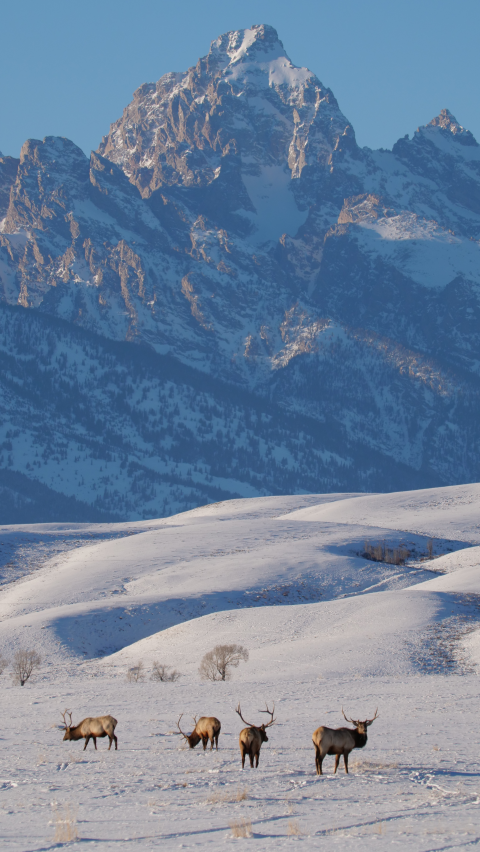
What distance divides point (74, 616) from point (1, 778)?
40020 mm

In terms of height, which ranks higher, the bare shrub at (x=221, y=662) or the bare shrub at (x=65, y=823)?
the bare shrub at (x=221, y=662)

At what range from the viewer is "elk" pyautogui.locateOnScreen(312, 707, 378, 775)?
55.2ft

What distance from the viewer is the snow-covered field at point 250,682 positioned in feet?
47.5

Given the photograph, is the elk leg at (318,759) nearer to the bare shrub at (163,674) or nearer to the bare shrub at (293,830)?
the bare shrub at (293,830)

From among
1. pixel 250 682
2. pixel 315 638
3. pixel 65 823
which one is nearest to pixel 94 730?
pixel 65 823

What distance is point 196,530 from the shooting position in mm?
94875

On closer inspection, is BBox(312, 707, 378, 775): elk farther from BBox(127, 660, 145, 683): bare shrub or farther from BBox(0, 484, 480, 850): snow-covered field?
BBox(127, 660, 145, 683): bare shrub

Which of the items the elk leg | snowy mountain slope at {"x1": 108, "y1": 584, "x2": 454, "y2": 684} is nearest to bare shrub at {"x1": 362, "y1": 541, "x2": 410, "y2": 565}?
snowy mountain slope at {"x1": 108, "y1": 584, "x2": 454, "y2": 684}

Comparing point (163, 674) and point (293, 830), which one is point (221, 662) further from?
point (293, 830)

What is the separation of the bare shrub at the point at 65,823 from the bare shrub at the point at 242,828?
2.30 metres

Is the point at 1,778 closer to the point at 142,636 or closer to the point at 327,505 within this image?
the point at 142,636

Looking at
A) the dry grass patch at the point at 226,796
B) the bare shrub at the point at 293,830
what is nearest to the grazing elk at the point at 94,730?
the dry grass patch at the point at 226,796

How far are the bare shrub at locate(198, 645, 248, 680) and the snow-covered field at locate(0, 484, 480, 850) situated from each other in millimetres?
750

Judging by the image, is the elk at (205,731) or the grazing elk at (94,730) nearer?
the elk at (205,731)
